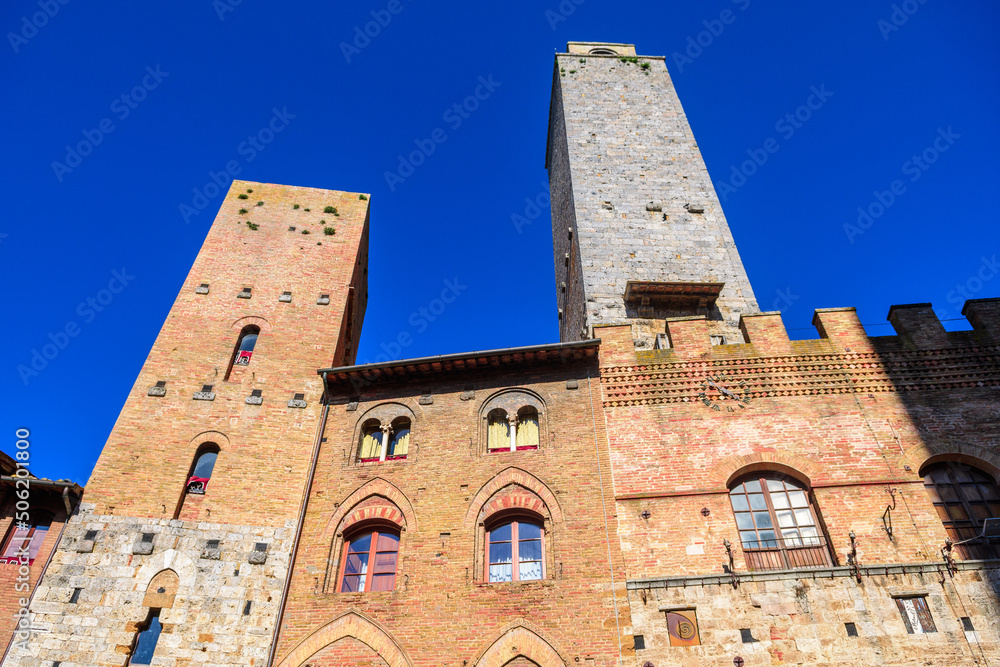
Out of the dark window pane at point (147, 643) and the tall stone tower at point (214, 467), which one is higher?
the tall stone tower at point (214, 467)

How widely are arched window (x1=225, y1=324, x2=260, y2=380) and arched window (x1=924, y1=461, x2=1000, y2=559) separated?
1456 cm

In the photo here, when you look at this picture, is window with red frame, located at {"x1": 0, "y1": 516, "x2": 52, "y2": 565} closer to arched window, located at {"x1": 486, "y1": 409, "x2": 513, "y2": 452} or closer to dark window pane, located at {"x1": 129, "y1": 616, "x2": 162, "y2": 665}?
dark window pane, located at {"x1": 129, "y1": 616, "x2": 162, "y2": 665}

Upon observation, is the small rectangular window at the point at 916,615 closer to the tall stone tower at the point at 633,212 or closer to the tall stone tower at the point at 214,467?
the tall stone tower at the point at 633,212

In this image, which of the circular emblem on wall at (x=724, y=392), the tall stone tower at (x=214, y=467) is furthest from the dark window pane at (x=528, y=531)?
the tall stone tower at (x=214, y=467)

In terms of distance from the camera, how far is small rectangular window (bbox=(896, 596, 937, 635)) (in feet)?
30.6

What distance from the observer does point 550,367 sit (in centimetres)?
1357

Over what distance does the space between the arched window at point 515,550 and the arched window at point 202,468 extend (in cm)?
606

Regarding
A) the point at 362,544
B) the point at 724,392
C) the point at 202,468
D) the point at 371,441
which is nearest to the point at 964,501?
the point at 724,392

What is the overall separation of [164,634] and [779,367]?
12.6m

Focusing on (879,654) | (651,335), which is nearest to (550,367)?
(651,335)

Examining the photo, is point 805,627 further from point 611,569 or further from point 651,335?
point 651,335

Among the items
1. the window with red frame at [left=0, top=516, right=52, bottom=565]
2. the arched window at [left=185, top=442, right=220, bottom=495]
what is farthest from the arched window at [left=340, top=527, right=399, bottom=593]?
the window with red frame at [left=0, top=516, right=52, bottom=565]

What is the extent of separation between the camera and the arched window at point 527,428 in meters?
12.7

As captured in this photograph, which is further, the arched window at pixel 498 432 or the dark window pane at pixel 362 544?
the arched window at pixel 498 432
